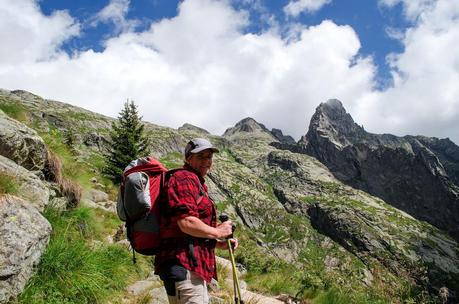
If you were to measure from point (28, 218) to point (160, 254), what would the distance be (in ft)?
9.92

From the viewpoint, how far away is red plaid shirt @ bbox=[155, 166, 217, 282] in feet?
13.8

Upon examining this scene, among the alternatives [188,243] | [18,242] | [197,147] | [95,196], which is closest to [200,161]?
[197,147]

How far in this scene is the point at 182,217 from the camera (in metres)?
4.13

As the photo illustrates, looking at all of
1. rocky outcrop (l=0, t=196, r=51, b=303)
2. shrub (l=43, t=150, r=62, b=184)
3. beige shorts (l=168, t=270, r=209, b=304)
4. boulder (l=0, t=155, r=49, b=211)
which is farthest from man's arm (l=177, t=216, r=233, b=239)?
shrub (l=43, t=150, r=62, b=184)

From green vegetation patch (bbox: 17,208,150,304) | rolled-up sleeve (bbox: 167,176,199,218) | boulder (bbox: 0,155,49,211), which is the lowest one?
green vegetation patch (bbox: 17,208,150,304)

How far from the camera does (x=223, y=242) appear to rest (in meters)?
4.89

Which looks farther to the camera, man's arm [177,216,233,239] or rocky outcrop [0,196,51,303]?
rocky outcrop [0,196,51,303]

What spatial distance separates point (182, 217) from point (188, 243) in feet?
1.14

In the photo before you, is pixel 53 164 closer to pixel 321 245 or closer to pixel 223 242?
pixel 223 242

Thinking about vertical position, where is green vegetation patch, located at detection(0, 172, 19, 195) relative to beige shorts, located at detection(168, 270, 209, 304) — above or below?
above

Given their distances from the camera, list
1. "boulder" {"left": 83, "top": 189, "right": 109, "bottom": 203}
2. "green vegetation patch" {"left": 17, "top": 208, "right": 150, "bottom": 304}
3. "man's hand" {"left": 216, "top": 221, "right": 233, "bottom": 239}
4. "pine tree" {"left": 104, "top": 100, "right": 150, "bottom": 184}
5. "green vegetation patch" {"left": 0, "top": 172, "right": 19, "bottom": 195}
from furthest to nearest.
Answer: "pine tree" {"left": 104, "top": 100, "right": 150, "bottom": 184}, "boulder" {"left": 83, "top": 189, "right": 109, "bottom": 203}, "green vegetation patch" {"left": 0, "top": 172, "right": 19, "bottom": 195}, "green vegetation patch" {"left": 17, "top": 208, "right": 150, "bottom": 304}, "man's hand" {"left": 216, "top": 221, "right": 233, "bottom": 239}

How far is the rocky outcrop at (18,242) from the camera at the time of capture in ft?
17.2

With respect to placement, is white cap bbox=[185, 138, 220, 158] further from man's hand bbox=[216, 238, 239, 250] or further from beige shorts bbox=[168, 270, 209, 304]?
beige shorts bbox=[168, 270, 209, 304]

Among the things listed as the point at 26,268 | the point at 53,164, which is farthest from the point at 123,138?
the point at 26,268
